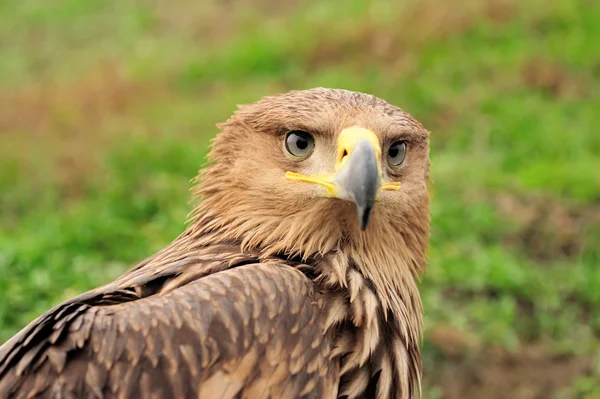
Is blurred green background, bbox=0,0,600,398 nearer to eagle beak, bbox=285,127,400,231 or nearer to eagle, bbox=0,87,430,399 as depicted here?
eagle, bbox=0,87,430,399

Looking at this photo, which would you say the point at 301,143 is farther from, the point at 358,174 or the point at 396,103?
the point at 396,103

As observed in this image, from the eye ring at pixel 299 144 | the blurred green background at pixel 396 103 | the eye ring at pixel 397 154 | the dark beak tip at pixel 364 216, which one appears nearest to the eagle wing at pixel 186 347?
the dark beak tip at pixel 364 216

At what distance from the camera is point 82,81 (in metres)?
10.4

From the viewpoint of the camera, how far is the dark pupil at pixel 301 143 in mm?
3412

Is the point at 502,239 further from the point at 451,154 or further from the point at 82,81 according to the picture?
the point at 82,81

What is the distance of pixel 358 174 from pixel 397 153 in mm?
464

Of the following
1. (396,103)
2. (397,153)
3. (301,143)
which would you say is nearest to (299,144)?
(301,143)

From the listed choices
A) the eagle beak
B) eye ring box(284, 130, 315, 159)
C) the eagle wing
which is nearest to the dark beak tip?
the eagle beak

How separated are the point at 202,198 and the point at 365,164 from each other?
82 cm

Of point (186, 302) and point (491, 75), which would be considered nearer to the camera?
point (186, 302)

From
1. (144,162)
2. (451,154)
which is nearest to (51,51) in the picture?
(144,162)

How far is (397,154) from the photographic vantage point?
3.51 m

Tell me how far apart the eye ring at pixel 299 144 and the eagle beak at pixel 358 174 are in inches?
4.8

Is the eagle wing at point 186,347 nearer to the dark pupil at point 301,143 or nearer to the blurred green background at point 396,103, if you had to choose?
the dark pupil at point 301,143
